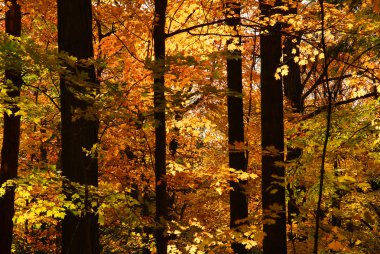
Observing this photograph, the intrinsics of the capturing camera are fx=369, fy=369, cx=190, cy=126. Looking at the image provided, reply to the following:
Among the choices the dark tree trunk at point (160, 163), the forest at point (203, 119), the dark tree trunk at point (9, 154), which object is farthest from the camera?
the dark tree trunk at point (9, 154)

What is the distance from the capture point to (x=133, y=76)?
37.3 feet

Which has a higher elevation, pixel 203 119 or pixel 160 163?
pixel 203 119

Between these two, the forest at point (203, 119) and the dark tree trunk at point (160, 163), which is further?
the dark tree trunk at point (160, 163)

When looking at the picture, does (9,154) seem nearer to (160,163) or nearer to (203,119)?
(203,119)

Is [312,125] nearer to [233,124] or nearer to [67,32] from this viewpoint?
[233,124]

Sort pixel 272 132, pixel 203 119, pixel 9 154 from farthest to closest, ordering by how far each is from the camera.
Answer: pixel 203 119
pixel 9 154
pixel 272 132

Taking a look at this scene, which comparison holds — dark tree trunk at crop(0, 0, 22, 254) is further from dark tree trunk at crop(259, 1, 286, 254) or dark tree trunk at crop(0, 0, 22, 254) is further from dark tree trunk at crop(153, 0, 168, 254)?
dark tree trunk at crop(259, 1, 286, 254)

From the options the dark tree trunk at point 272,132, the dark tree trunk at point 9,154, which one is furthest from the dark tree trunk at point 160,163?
the dark tree trunk at point 9,154

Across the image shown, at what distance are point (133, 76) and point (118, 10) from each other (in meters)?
1.99

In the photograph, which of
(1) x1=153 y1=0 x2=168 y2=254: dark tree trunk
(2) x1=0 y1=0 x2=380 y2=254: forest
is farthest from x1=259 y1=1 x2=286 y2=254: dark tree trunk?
(1) x1=153 y1=0 x2=168 y2=254: dark tree trunk

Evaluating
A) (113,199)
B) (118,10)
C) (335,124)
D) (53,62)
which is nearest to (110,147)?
(118,10)

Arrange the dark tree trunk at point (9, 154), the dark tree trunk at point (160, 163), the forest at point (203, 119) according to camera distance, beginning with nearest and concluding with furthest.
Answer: the forest at point (203, 119) → the dark tree trunk at point (160, 163) → the dark tree trunk at point (9, 154)

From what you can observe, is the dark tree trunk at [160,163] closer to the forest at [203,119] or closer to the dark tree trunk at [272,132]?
the forest at [203,119]

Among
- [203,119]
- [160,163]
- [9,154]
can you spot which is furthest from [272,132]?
[9,154]
